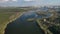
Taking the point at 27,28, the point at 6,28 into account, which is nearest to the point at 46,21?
the point at 27,28

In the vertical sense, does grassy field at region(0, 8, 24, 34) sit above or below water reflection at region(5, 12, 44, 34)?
above

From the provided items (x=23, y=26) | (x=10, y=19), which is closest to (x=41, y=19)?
(x=23, y=26)

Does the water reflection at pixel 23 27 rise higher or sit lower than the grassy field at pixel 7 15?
lower

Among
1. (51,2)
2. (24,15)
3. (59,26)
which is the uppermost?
(51,2)

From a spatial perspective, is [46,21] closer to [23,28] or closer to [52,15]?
[52,15]

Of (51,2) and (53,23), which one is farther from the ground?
(51,2)

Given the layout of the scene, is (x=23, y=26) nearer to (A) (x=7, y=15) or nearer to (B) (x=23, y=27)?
(B) (x=23, y=27)

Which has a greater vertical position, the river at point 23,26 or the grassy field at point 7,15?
the grassy field at point 7,15

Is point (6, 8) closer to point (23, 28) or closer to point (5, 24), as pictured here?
point (5, 24)

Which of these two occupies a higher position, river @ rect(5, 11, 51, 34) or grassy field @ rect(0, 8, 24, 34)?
grassy field @ rect(0, 8, 24, 34)

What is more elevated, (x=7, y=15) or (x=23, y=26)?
(x=7, y=15)
